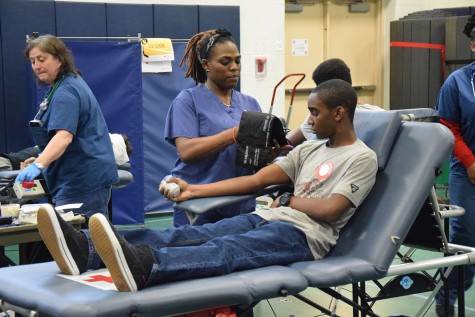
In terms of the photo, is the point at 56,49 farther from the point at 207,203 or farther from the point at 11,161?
the point at 11,161

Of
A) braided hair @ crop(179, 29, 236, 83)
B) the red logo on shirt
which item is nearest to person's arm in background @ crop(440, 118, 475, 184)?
the red logo on shirt

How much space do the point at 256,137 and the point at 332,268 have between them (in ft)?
1.99

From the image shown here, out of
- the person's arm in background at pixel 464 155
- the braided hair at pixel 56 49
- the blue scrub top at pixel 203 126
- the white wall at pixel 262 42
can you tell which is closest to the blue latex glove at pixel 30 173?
the braided hair at pixel 56 49

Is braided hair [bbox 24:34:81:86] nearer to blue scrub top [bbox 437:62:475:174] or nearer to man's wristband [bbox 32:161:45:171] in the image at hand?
man's wristband [bbox 32:161:45:171]

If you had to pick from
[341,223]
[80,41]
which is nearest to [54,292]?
[341,223]

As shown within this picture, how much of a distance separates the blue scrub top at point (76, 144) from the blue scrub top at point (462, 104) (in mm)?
1562

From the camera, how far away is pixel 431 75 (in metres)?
7.25

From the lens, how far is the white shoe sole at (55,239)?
2.04 m

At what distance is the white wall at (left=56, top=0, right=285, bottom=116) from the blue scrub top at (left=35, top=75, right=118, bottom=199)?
362 centimetres

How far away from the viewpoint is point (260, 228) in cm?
237

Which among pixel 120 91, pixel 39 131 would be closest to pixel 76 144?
pixel 39 131

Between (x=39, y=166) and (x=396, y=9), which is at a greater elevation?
(x=396, y=9)

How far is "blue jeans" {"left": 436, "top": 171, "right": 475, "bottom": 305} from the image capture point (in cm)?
308

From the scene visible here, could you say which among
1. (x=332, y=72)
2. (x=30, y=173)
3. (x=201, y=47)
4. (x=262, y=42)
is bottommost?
(x=30, y=173)
